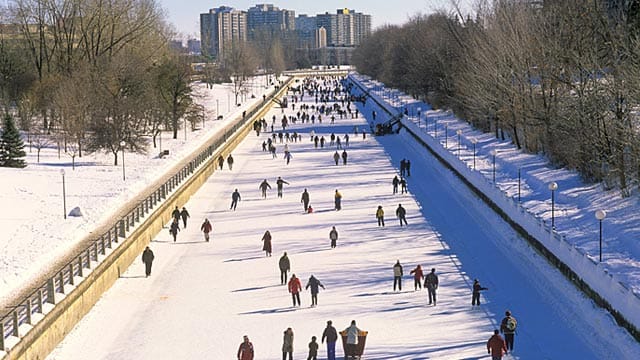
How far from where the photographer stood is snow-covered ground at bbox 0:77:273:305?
67.8 feet

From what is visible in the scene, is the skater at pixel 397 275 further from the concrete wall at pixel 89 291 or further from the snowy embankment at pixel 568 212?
the concrete wall at pixel 89 291

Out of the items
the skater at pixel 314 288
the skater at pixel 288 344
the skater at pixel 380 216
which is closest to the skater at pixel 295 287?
the skater at pixel 314 288

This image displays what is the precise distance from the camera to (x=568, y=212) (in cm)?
2667

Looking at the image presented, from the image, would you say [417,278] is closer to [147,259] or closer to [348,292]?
[348,292]

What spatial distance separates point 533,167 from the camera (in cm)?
3653

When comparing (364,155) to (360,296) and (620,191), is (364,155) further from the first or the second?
(360,296)

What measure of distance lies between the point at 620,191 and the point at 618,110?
2617mm

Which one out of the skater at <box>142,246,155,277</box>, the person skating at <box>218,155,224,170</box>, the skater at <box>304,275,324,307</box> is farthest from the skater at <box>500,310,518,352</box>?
the person skating at <box>218,155,224,170</box>

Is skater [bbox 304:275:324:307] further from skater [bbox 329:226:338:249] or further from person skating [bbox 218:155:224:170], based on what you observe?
person skating [bbox 218:155:224:170]

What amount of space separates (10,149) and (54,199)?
30.2 ft

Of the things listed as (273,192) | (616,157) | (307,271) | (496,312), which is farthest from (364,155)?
(496,312)

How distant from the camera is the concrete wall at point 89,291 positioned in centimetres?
1506

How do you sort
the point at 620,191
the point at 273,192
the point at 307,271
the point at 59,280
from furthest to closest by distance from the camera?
the point at 273,192
the point at 620,191
the point at 307,271
the point at 59,280

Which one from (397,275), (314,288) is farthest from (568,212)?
(314,288)
